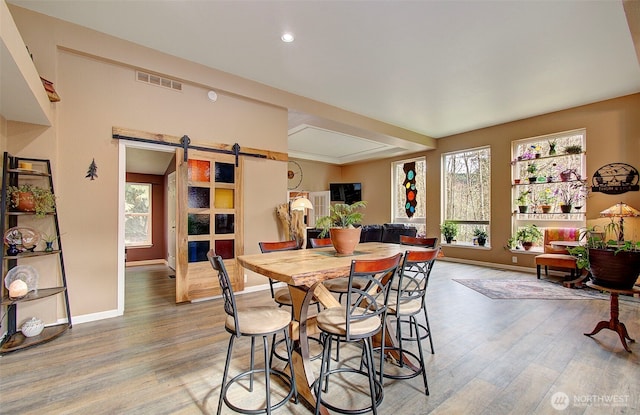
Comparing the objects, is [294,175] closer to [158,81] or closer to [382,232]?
[382,232]

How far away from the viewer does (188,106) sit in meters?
3.84

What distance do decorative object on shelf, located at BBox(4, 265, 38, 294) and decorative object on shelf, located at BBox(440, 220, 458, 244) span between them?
288 inches

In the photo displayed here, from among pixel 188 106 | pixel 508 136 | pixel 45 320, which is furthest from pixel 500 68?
pixel 45 320

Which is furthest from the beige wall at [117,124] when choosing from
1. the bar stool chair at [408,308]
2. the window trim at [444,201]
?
the bar stool chair at [408,308]

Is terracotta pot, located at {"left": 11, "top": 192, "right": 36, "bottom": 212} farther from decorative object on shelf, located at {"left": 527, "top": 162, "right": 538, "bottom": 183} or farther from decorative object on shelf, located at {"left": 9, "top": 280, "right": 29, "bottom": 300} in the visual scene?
decorative object on shelf, located at {"left": 527, "top": 162, "right": 538, "bottom": 183}

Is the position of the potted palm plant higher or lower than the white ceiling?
lower

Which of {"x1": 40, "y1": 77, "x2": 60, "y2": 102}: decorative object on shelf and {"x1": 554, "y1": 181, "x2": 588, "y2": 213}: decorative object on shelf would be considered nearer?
{"x1": 40, "y1": 77, "x2": 60, "y2": 102}: decorative object on shelf

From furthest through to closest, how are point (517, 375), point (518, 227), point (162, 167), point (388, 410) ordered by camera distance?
1. point (162, 167)
2. point (518, 227)
3. point (517, 375)
4. point (388, 410)

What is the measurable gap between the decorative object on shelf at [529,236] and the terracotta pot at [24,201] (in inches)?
298

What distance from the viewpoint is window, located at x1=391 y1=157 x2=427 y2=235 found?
7.99 m

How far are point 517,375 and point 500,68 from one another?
3736 millimetres

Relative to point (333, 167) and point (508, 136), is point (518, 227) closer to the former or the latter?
point (508, 136)

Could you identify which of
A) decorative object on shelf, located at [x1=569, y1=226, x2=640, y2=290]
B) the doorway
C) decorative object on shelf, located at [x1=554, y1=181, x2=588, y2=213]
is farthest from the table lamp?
the doorway

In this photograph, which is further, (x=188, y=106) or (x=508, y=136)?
(x=508, y=136)
